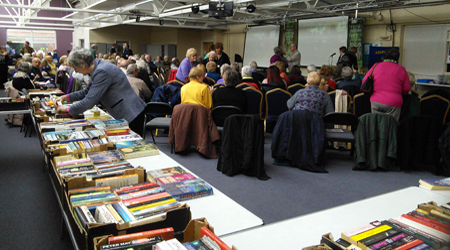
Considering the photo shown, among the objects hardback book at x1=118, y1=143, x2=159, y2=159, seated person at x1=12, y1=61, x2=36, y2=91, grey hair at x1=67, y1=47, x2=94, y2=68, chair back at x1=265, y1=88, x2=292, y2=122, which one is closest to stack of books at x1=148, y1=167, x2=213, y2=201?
hardback book at x1=118, y1=143, x2=159, y2=159

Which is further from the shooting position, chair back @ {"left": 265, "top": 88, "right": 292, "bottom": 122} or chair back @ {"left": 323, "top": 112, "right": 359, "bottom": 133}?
chair back @ {"left": 265, "top": 88, "right": 292, "bottom": 122}

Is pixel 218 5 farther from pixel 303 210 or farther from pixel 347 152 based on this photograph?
pixel 303 210

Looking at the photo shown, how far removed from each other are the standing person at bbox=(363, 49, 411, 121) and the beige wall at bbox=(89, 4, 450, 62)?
5.11 metres

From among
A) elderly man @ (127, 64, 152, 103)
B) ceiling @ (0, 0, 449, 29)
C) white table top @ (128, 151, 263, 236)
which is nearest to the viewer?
white table top @ (128, 151, 263, 236)

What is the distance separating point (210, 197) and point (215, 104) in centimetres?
325

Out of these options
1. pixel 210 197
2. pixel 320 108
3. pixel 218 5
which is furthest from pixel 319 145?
pixel 218 5

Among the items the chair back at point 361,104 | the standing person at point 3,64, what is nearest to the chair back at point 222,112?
the chair back at point 361,104

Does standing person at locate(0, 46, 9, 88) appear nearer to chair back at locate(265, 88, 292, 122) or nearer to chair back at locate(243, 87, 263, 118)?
chair back at locate(243, 87, 263, 118)

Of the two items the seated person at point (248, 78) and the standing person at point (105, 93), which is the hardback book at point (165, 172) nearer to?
the standing person at point (105, 93)

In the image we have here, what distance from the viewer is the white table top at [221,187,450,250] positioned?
154cm

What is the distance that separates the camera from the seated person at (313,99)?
14.9ft

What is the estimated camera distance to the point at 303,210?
134 inches

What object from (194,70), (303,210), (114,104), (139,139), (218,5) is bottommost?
(303,210)

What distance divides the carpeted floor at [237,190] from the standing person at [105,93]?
1.03m
